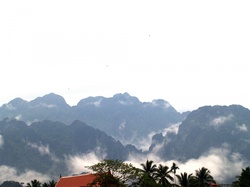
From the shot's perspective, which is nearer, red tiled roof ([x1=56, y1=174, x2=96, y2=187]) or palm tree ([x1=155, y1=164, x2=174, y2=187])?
palm tree ([x1=155, y1=164, x2=174, y2=187])

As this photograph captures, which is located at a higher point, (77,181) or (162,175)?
(77,181)

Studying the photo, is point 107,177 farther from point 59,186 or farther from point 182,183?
point 59,186

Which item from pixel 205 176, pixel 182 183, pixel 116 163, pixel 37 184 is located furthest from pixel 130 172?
pixel 37 184

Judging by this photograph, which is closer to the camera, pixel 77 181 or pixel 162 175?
pixel 162 175

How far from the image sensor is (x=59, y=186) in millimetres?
110875

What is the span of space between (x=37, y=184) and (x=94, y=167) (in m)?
53.4

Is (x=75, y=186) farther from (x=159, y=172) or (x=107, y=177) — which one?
(x=107, y=177)

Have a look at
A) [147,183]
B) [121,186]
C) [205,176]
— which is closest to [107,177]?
[121,186]

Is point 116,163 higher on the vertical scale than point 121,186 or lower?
higher

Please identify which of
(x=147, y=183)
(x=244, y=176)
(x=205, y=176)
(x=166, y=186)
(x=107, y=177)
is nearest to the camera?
(x=107, y=177)

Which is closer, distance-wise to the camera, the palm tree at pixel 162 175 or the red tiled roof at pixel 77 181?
the palm tree at pixel 162 175

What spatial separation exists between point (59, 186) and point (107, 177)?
50863mm

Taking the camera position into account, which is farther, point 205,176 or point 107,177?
point 205,176

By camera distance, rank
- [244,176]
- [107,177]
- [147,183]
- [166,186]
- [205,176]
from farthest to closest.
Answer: [205,176]
[166,186]
[244,176]
[147,183]
[107,177]
